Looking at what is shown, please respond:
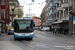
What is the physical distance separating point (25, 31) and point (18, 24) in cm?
136

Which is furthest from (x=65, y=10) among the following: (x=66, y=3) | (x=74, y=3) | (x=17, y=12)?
(x=17, y=12)

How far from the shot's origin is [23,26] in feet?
71.1

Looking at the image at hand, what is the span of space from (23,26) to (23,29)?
434 mm

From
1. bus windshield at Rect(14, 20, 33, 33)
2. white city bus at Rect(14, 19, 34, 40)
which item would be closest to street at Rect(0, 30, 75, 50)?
white city bus at Rect(14, 19, 34, 40)

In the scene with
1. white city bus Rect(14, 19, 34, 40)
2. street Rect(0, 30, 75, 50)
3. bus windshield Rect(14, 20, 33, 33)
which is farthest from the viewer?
bus windshield Rect(14, 20, 33, 33)

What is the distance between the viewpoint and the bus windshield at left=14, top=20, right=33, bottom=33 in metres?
21.4

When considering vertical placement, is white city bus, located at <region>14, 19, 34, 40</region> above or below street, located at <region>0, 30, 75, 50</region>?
above

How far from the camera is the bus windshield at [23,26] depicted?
70.3ft

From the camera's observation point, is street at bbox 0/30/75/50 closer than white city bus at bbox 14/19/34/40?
Yes

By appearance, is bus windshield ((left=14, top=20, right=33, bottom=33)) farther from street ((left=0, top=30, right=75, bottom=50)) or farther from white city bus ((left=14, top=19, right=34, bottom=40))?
street ((left=0, top=30, right=75, bottom=50))

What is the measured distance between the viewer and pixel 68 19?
42812 millimetres

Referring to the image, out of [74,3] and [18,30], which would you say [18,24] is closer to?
[18,30]

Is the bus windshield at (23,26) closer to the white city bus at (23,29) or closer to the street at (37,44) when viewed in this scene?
the white city bus at (23,29)

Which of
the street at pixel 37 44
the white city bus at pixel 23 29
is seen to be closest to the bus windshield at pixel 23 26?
the white city bus at pixel 23 29
